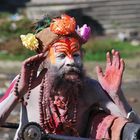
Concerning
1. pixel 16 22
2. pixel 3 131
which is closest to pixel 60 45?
pixel 3 131

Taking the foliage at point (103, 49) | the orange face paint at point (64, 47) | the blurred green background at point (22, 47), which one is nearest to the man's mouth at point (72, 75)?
the orange face paint at point (64, 47)

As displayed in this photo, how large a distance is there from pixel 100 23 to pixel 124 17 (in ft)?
2.23

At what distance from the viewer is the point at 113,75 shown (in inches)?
191

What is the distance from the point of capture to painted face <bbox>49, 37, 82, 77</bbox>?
15.4ft

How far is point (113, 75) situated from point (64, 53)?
35 cm

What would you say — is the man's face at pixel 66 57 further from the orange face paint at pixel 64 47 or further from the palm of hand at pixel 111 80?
the palm of hand at pixel 111 80

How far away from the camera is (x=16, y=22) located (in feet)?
61.6

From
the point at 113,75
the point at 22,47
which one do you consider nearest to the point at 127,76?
the point at 22,47

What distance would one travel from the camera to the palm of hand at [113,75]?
4.81 metres

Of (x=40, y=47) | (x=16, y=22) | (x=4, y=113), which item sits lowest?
(x=4, y=113)

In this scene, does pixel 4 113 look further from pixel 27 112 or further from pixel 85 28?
pixel 85 28

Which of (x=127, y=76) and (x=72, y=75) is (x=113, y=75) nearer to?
(x=72, y=75)

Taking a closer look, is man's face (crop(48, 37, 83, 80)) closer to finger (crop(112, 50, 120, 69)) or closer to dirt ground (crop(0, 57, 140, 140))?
finger (crop(112, 50, 120, 69))

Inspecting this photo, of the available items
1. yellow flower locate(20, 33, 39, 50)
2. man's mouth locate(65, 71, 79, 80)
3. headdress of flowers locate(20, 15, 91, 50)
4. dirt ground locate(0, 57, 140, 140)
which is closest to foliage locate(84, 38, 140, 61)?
dirt ground locate(0, 57, 140, 140)
